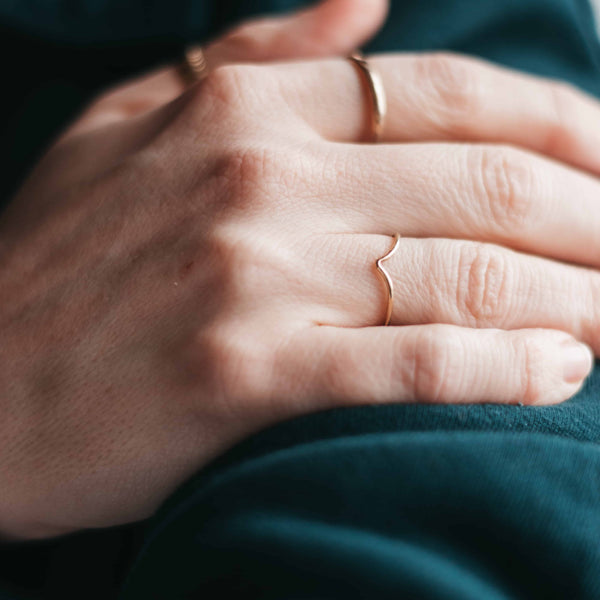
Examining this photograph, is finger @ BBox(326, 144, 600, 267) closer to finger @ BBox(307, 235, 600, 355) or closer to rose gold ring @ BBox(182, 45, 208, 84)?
finger @ BBox(307, 235, 600, 355)

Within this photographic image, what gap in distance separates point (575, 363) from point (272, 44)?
21.6 inches

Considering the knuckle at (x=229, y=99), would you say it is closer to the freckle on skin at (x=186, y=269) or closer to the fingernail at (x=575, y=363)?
the freckle on skin at (x=186, y=269)

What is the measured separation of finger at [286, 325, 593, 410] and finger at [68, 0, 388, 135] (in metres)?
0.44

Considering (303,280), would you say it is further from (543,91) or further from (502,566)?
(543,91)

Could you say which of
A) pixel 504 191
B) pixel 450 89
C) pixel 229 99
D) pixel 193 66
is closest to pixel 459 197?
pixel 504 191

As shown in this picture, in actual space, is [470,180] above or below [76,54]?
below

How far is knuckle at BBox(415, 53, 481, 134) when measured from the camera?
2.34ft

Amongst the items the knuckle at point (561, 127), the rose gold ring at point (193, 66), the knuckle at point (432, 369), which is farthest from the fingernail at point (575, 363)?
the rose gold ring at point (193, 66)

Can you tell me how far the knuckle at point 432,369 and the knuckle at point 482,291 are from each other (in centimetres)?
8

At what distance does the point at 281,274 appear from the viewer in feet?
1.95

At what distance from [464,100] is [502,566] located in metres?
0.48

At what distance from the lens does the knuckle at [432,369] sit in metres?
0.53

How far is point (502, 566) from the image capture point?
49cm

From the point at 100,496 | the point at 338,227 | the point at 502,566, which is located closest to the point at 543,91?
the point at 338,227
